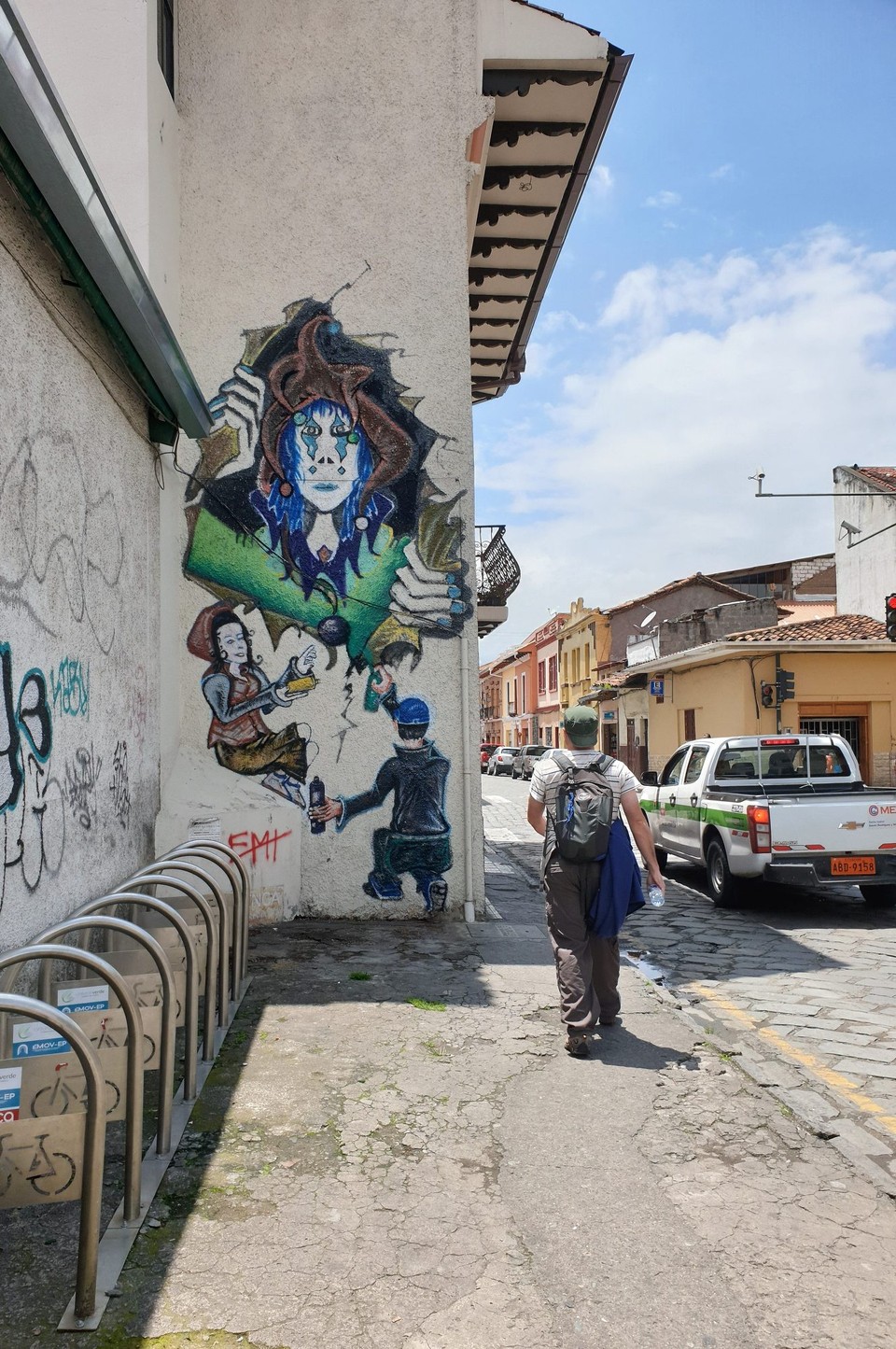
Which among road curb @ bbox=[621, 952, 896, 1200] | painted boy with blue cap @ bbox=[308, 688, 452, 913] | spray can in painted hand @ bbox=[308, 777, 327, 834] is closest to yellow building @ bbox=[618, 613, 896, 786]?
painted boy with blue cap @ bbox=[308, 688, 452, 913]

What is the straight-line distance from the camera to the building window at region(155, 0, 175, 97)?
880cm

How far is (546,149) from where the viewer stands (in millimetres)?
11586

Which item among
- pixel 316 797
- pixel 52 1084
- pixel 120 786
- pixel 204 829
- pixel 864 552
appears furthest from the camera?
pixel 864 552

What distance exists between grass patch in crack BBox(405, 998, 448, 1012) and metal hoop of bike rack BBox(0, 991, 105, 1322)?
332cm

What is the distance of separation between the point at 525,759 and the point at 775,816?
40.1m

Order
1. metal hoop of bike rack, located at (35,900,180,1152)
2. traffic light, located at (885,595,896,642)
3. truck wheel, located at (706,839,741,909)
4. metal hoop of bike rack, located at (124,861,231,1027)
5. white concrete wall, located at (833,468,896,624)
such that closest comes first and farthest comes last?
metal hoop of bike rack, located at (35,900,180,1152), metal hoop of bike rack, located at (124,861,231,1027), truck wheel, located at (706,839,741,909), traffic light, located at (885,595,896,642), white concrete wall, located at (833,468,896,624)

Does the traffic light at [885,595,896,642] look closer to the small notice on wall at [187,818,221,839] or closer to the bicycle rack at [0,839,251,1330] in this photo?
the small notice on wall at [187,818,221,839]

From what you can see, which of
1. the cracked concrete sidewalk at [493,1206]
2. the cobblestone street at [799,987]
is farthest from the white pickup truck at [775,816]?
the cracked concrete sidewalk at [493,1206]

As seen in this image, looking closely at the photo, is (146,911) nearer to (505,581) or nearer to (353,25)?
(353,25)

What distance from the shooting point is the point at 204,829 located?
7.99 meters

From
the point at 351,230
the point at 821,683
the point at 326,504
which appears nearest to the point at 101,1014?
the point at 326,504

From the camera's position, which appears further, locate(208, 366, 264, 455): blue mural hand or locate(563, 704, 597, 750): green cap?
locate(208, 366, 264, 455): blue mural hand

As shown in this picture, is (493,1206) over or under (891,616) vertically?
under

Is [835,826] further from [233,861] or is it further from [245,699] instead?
[233,861]
